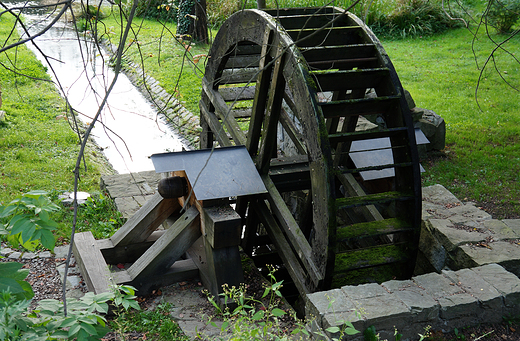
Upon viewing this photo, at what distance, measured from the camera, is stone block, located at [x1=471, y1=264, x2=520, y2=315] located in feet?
9.73

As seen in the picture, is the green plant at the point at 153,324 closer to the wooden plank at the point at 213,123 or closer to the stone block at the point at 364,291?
the stone block at the point at 364,291

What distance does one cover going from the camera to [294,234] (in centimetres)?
390

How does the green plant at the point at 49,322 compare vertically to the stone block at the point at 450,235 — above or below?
above

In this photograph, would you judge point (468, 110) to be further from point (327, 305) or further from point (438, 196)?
point (327, 305)

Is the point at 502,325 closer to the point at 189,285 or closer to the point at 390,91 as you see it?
the point at 390,91

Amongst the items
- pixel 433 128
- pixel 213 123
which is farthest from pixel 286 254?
pixel 433 128

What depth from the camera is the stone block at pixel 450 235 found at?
3703mm

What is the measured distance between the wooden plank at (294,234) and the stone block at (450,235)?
1.12m

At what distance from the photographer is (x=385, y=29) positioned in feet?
48.8

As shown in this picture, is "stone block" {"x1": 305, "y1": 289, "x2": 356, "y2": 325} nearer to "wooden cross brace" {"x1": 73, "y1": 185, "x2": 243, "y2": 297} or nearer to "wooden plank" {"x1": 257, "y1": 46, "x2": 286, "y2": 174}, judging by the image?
"wooden cross brace" {"x1": 73, "y1": 185, "x2": 243, "y2": 297}

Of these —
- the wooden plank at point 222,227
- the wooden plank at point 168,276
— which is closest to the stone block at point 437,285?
the wooden plank at point 222,227

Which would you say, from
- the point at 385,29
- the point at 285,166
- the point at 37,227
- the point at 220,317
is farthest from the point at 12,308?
the point at 385,29

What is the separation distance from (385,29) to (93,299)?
14420mm

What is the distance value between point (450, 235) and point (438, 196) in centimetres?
94
